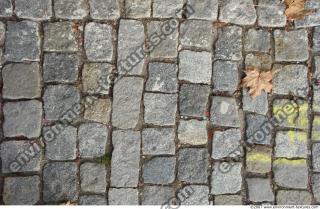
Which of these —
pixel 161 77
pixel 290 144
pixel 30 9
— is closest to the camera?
pixel 30 9

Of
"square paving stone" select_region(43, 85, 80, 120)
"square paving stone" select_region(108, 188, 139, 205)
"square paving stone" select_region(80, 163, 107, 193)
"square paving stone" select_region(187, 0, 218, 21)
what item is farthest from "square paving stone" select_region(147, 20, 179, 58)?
"square paving stone" select_region(108, 188, 139, 205)

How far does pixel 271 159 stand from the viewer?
13.9 ft

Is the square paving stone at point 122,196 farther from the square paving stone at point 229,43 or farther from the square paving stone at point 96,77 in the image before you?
the square paving stone at point 229,43

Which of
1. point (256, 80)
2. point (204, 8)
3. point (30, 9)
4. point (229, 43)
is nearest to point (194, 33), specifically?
point (204, 8)

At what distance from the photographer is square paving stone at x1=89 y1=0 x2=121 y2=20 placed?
4.06 metres

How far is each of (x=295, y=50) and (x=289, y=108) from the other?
2.09ft

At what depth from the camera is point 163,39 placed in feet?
13.5

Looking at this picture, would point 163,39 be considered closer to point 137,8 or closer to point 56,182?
point 137,8

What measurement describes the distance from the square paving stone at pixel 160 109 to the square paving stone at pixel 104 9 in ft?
3.13

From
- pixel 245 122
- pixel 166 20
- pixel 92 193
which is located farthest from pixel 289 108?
pixel 92 193

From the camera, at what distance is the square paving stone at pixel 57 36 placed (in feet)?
13.3

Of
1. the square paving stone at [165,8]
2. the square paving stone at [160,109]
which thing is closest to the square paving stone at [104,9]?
the square paving stone at [165,8]

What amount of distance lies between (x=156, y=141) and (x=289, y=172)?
1.50 metres

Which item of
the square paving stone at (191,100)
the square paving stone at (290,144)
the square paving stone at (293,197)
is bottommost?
the square paving stone at (293,197)
